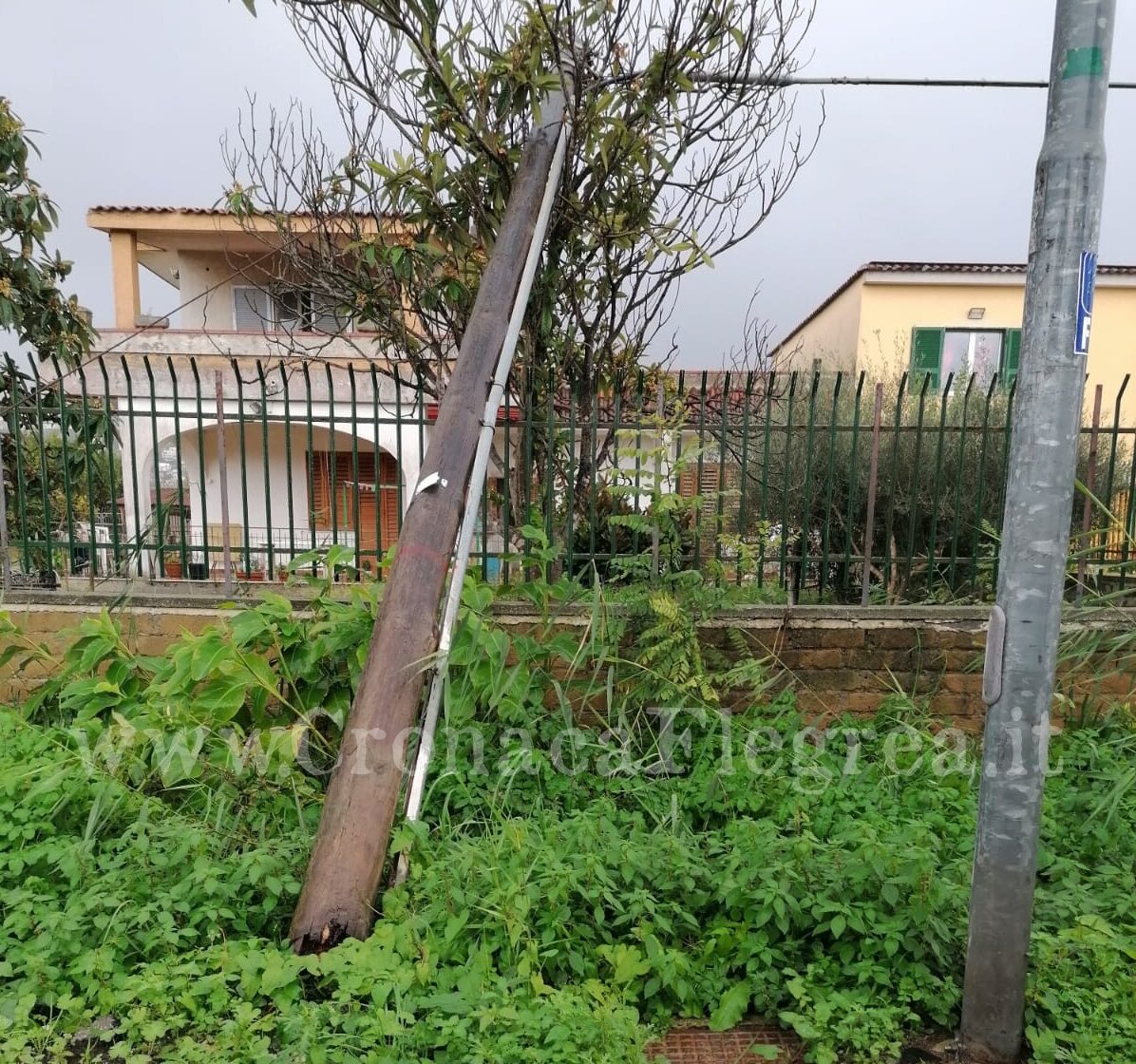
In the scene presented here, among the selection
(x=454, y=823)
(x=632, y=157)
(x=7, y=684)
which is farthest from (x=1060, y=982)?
(x=7, y=684)

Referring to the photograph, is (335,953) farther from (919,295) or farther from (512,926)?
(919,295)

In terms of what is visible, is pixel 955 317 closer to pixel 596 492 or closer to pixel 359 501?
pixel 596 492

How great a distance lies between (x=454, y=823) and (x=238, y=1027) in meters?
1.07

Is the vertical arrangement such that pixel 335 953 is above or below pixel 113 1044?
above

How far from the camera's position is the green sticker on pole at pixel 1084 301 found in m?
1.83

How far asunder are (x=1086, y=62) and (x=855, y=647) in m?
2.71

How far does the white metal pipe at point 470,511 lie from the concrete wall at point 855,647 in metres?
0.94

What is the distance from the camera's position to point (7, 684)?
3.99m

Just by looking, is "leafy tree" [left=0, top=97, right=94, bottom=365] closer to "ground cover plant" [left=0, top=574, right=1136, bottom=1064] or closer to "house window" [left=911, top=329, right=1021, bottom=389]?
"ground cover plant" [left=0, top=574, right=1136, bottom=1064]

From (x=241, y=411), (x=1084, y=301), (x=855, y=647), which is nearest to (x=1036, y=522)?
(x=1084, y=301)

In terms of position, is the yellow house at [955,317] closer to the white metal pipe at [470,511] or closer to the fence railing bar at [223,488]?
the white metal pipe at [470,511]

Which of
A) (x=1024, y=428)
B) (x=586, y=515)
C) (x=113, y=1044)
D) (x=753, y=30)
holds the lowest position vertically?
(x=113, y=1044)

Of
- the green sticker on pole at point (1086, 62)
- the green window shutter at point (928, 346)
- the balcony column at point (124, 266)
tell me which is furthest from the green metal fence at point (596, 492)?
the balcony column at point (124, 266)

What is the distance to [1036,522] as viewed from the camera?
1888 mm
